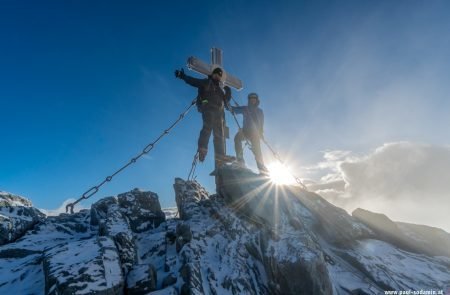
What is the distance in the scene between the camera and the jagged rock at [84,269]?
605cm

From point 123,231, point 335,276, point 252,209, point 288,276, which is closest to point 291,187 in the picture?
point 252,209

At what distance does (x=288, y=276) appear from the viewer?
305 inches

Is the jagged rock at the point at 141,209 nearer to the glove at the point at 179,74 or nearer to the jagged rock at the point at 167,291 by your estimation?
the jagged rock at the point at 167,291

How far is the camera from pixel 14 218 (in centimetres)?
956

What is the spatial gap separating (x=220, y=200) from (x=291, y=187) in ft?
13.1

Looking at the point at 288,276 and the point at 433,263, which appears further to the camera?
the point at 433,263

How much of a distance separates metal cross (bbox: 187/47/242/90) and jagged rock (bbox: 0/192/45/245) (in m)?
9.29

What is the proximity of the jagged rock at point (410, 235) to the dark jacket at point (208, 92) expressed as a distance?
847cm

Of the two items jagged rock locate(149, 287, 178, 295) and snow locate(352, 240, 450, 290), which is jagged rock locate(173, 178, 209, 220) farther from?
snow locate(352, 240, 450, 290)

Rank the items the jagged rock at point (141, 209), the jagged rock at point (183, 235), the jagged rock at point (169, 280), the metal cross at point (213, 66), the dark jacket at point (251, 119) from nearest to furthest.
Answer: the jagged rock at point (169, 280)
the jagged rock at point (183, 235)
the jagged rock at point (141, 209)
the metal cross at point (213, 66)
the dark jacket at point (251, 119)

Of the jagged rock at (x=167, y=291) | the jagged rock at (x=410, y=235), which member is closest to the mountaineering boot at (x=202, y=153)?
the jagged rock at (x=167, y=291)

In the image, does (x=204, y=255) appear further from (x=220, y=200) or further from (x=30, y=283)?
(x=30, y=283)

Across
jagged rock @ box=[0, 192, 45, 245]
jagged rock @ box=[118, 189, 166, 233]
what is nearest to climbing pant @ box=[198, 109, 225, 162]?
jagged rock @ box=[118, 189, 166, 233]

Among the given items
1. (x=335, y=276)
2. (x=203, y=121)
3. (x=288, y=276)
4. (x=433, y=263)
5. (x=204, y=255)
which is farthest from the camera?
(x=203, y=121)
